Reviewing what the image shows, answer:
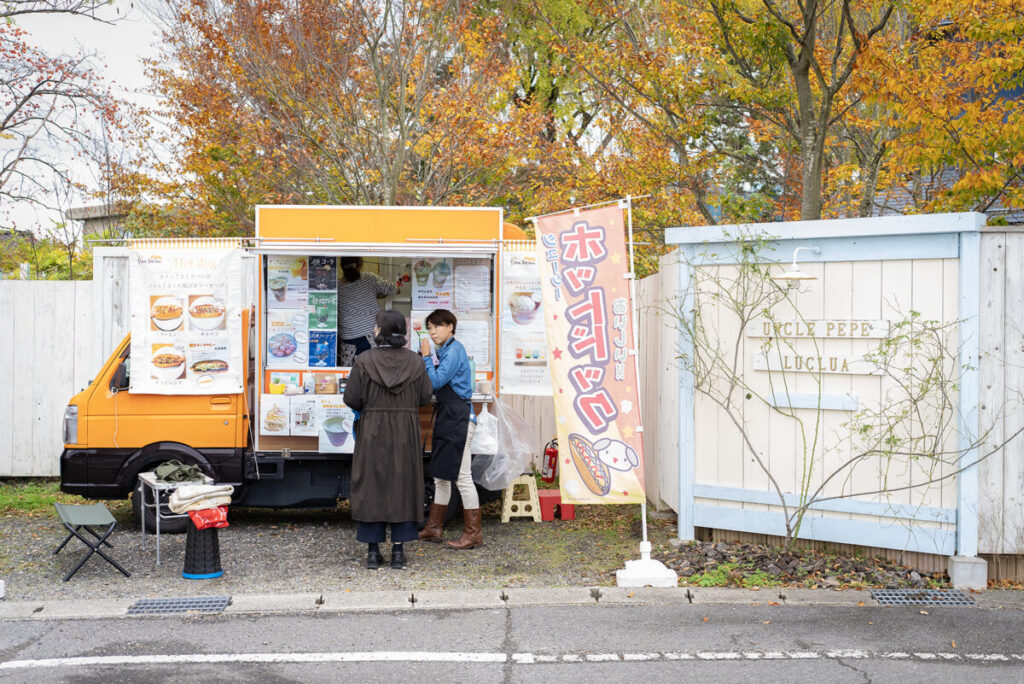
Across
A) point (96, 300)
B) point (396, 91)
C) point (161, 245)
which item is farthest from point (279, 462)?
point (396, 91)

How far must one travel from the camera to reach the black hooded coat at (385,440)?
6773mm

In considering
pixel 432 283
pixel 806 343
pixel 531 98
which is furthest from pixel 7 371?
pixel 531 98

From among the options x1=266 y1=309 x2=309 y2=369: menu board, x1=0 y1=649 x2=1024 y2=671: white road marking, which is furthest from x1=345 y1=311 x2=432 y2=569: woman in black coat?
x1=0 y1=649 x2=1024 y2=671: white road marking

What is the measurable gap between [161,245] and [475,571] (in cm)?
389

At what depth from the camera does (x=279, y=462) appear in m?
8.04

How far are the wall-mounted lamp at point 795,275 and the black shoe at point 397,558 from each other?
3.31 metres

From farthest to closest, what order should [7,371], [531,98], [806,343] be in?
[531,98]
[7,371]
[806,343]

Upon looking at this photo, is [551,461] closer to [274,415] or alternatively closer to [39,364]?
[274,415]

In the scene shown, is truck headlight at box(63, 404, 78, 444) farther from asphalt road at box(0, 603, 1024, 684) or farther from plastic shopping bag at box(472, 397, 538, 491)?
plastic shopping bag at box(472, 397, 538, 491)

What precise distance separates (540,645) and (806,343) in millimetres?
2918

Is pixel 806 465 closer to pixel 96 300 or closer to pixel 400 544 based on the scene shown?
pixel 400 544

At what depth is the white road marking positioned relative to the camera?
4.82 metres

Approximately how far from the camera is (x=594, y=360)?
21.6ft

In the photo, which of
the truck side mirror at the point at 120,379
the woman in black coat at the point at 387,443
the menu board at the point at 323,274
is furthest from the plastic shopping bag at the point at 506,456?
the truck side mirror at the point at 120,379
